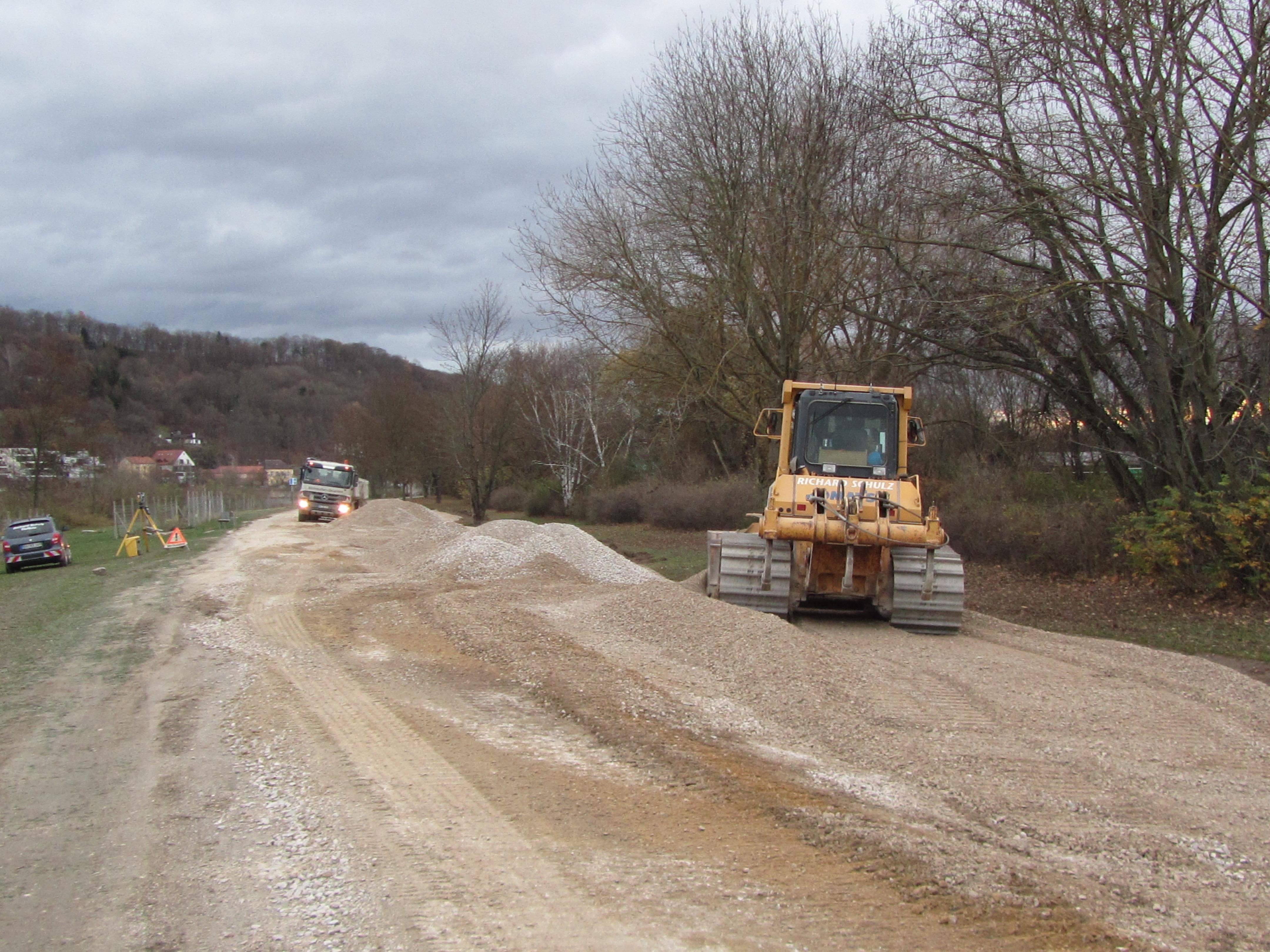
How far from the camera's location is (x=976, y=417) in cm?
2792

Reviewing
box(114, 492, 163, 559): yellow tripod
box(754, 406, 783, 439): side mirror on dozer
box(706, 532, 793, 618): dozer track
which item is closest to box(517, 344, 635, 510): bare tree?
box(114, 492, 163, 559): yellow tripod

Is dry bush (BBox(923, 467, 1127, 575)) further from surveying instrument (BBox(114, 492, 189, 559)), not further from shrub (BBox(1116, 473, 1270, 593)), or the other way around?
surveying instrument (BBox(114, 492, 189, 559))

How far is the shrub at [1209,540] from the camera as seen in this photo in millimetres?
13750

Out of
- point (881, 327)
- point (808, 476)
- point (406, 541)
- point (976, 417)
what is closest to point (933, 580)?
point (808, 476)

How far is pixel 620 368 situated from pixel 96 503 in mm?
32105

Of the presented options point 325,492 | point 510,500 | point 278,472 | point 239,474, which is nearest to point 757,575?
point 325,492

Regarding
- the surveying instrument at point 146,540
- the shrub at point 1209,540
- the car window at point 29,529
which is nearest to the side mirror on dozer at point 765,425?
the shrub at point 1209,540

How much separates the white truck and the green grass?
13.9 metres

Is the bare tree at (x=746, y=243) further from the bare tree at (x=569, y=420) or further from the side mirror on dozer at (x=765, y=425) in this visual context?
the bare tree at (x=569, y=420)

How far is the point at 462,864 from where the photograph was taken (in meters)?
4.84

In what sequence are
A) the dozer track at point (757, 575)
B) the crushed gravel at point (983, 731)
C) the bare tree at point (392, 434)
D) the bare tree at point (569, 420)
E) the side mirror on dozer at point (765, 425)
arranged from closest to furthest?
the crushed gravel at point (983, 731) < the dozer track at point (757, 575) < the side mirror on dozer at point (765, 425) < the bare tree at point (569, 420) < the bare tree at point (392, 434)

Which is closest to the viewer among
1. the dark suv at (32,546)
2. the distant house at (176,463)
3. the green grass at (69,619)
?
the green grass at (69,619)

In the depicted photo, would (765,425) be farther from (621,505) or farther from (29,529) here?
(621,505)

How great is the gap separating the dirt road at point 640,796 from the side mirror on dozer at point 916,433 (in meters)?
3.29
